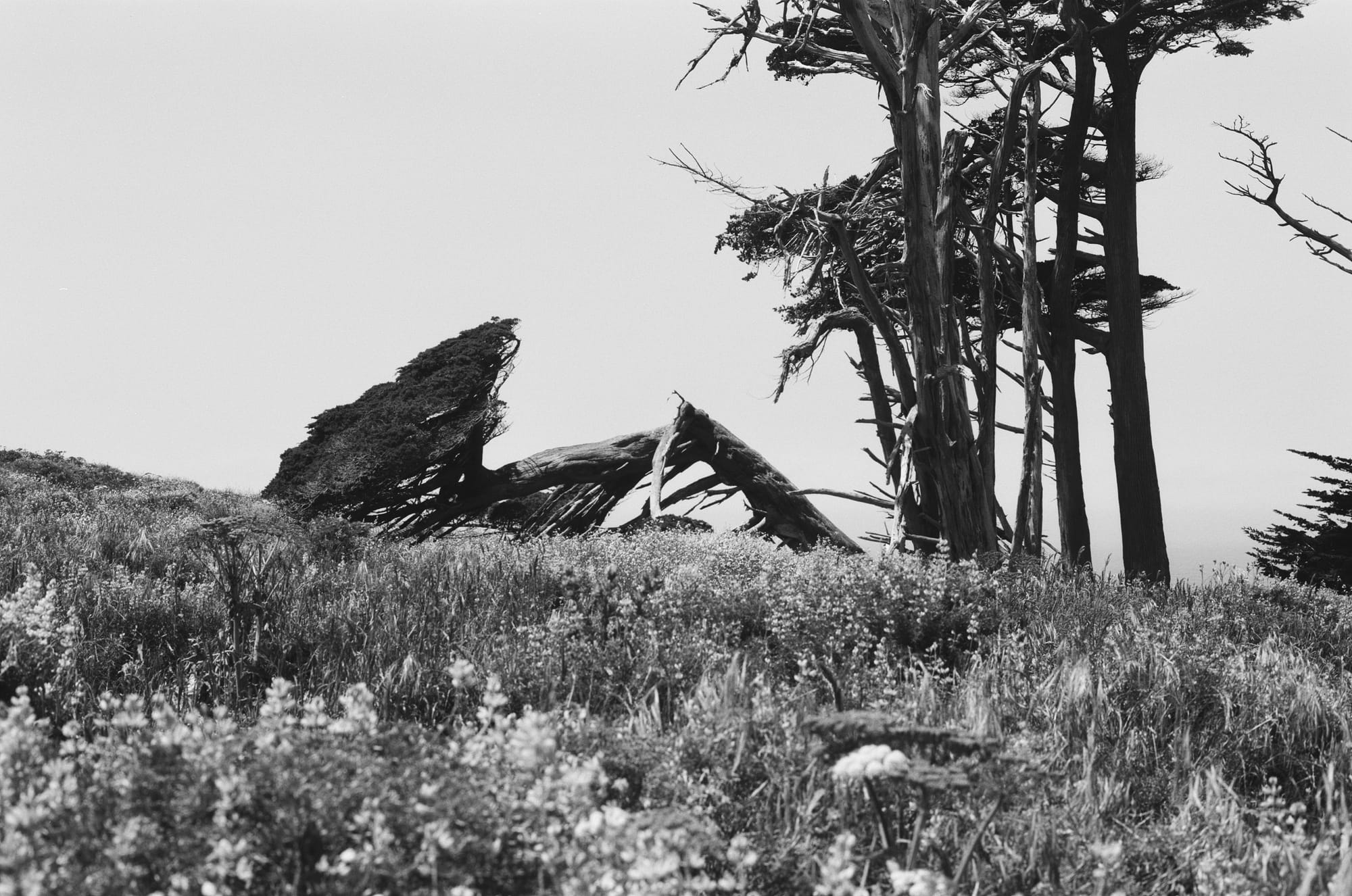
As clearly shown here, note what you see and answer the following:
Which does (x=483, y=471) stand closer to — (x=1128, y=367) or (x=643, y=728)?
(x=1128, y=367)

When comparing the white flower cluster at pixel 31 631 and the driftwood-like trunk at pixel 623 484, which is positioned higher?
the driftwood-like trunk at pixel 623 484

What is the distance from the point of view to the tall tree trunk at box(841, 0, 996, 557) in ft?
34.6

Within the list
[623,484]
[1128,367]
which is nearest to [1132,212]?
[1128,367]

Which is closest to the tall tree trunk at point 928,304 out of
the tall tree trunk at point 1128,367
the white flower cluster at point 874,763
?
the tall tree trunk at point 1128,367

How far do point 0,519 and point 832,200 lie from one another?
10.1 m

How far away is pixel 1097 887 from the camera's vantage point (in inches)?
121

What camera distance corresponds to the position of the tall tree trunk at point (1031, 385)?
37.1ft

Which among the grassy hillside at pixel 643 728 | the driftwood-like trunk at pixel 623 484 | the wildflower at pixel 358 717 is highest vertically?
the driftwood-like trunk at pixel 623 484

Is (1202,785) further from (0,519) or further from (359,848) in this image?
(0,519)

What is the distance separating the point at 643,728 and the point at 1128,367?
11.4 meters

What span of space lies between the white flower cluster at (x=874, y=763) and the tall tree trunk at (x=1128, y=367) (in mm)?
11436

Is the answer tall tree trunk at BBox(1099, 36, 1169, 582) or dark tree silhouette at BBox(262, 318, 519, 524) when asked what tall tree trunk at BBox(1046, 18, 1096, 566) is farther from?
dark tree silhouette at BBox(262, 318, 519, 524)

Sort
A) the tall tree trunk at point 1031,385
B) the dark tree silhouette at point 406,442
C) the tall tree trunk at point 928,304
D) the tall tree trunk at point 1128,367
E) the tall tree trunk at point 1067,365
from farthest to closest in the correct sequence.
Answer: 1. the tall tree trunk at point 1067,365
2. the tall tree trunk at point 1128,367
3. the dark tree silhouette at point 406,442
4. the tall tree trunk at point 1031,385
5. the tall tree trunk at point 928,304

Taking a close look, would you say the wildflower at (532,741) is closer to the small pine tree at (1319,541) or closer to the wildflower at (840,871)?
the wildflower at (840,871)
